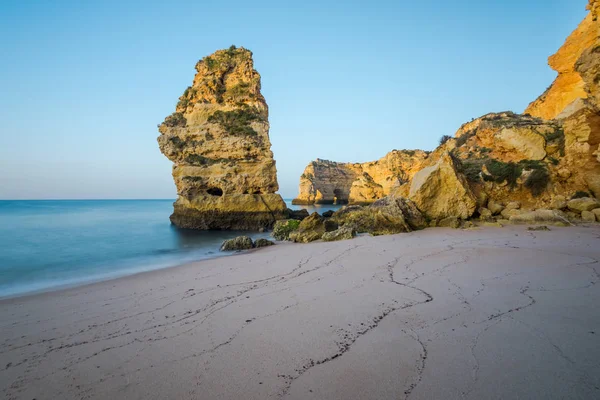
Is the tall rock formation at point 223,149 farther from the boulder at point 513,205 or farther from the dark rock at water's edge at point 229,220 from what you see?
the boulder at point 513,205

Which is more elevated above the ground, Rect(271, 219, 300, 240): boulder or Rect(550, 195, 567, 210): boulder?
Rect(550, 195, 567, 210): boulder

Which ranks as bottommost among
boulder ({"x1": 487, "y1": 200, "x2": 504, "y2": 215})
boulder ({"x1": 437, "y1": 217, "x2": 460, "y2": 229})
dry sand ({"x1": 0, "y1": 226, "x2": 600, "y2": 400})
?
dry sand ({"x1": 0, "y1": 226, "x2": 600, "y2": 400})

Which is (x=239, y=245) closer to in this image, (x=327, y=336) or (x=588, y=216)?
(x=327, y=336)

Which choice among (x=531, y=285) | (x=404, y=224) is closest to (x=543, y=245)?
(x=531, y=285)

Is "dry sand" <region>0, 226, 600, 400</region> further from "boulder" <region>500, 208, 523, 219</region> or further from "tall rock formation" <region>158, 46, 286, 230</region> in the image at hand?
"tall rock formation" <region>158, 46, 286, 230</region>

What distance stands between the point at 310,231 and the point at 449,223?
503cm

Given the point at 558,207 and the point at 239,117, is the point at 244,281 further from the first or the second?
the point at 239,117

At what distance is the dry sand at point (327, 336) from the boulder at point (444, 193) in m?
5.46

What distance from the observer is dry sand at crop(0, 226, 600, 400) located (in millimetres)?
1990

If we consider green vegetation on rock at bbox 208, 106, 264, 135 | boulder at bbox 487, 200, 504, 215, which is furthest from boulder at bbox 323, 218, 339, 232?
green vegetation on rock at bbox 208, 106, 264, 135

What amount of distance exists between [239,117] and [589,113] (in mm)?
17860

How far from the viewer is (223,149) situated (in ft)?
64.8

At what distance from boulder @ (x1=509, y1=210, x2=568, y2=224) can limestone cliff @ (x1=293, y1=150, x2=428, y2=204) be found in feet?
119

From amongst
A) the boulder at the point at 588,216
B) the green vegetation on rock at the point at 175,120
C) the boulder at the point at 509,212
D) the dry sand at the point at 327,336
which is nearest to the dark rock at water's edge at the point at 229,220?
the green vegetation on rock at the point at 175,120
